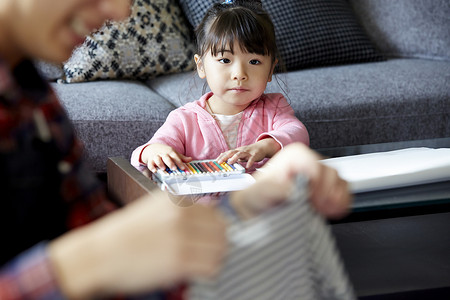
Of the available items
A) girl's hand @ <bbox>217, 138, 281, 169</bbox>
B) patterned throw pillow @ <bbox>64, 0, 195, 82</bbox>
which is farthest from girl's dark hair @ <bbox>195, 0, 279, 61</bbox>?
patterned throw pillow @ <bbox>64, 0, 195, 82</bbox>

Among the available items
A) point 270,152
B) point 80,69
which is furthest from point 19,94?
point 80,69

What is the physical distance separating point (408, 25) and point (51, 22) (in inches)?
89.8

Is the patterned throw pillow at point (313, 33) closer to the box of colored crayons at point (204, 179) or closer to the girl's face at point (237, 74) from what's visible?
the girl's face at point (237, 74)

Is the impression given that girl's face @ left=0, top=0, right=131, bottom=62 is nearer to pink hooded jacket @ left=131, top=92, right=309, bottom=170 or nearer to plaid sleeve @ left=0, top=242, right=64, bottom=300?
plaid sleeve @ left=0, top=242, right=64, bottom=300

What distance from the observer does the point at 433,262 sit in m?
1.19

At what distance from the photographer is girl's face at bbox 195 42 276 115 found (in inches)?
59.2

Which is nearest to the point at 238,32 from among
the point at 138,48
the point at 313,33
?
the point at 138,48

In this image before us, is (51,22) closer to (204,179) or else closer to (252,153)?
(204,179)

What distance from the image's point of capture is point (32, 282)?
416mm

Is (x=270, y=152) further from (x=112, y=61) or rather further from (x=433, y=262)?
(x=112, y=61)

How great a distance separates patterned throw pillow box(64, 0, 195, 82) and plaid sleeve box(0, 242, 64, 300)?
5.65 feet

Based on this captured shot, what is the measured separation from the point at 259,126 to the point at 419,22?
125 centimetres

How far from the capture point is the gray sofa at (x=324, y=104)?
5.69ft

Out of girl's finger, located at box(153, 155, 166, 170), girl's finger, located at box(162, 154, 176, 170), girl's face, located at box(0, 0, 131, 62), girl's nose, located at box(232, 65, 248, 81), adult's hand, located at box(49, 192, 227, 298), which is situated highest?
girl's face, located at box(0, 0, 131, 62)
